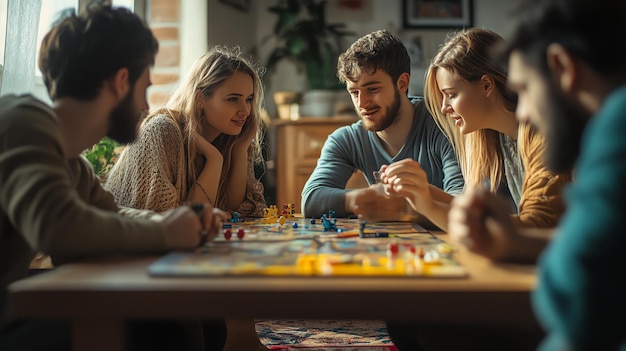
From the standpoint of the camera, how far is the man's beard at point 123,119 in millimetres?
1164

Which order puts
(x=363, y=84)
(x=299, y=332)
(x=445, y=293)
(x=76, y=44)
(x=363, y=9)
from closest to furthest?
1. (x=445, y=293)
2. (x=76, y=44)
3. (x=363, y=84)
4. (x=299, y=332)
5. (x=363, y=9)

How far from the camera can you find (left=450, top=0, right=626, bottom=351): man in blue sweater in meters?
0.58

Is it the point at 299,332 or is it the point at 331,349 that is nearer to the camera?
the point at 331,349

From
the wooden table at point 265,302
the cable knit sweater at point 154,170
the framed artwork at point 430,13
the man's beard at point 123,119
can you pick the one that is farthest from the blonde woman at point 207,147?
the framed artwork at point 430,13

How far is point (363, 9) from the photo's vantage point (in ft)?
14.2

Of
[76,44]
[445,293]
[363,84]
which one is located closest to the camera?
[445,293]

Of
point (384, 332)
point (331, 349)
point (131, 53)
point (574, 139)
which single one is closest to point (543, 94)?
point (574, 139)

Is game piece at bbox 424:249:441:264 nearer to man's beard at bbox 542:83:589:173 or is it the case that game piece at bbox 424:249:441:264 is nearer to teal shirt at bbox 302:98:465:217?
man's beard at bbox 542:83:589:173

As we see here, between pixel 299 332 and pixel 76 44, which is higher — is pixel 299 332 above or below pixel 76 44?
below

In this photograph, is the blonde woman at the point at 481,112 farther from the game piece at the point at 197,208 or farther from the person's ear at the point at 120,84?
the person's ear at the point at 120,84

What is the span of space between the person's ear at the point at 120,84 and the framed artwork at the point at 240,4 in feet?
7.93

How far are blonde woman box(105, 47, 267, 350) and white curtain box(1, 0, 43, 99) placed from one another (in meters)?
0.36

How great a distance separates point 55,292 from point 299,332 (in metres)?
1.64

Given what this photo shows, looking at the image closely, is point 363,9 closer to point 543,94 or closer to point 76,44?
point 76,44
